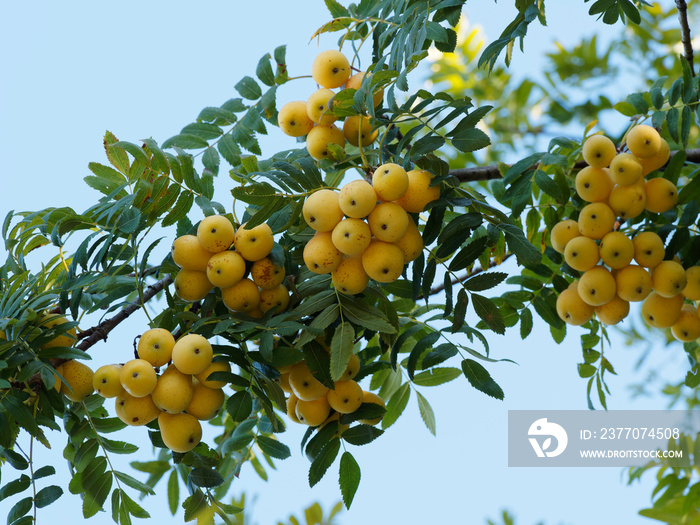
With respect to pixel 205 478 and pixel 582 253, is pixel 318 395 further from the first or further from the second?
pixel 582 253

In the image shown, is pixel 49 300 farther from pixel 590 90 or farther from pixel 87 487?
pixel 590 90

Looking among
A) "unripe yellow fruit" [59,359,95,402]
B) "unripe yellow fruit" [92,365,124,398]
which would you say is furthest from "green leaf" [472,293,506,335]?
"unripe yellow fruit" [59,359,95,402]

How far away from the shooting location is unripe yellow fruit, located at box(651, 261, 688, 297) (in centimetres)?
234

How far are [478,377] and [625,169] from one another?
0.84 metres

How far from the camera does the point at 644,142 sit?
7.54 feet

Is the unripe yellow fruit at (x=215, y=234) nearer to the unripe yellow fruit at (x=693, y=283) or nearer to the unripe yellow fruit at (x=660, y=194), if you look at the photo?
the unripe yellow fruit at (x=660, y=194)

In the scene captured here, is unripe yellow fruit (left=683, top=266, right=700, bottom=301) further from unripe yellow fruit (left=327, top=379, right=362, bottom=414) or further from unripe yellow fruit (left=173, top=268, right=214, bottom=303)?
unripe yellow fruit (left=173, top=268, right=214, bottom=303)

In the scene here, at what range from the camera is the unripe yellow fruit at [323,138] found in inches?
90.9

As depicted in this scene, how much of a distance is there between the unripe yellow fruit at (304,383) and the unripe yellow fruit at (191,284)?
1.18 ft

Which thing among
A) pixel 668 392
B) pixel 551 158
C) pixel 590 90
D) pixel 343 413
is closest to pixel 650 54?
pixel 590 90

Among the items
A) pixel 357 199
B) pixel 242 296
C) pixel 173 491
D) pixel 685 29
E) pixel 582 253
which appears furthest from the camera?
pixel 173 491

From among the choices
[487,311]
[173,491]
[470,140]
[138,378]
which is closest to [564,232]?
[487,311]

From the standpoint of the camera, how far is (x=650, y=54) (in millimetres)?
4520

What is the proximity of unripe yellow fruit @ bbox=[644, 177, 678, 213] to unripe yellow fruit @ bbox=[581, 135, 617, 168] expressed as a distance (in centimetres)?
17
